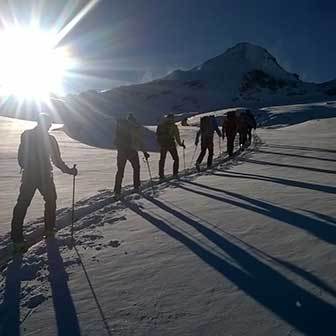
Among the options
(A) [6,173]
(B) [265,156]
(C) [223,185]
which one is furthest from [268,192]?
(A) [6,173]

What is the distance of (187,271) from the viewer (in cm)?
473

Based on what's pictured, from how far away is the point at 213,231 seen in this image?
626cm

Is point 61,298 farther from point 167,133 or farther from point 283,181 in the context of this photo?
point 167,133

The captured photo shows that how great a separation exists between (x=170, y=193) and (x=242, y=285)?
18.6 feet

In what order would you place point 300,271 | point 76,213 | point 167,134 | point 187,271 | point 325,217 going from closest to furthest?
1. point 300,271
2. point 187,271
3. point 325,217
4. point 76,213
5. point 167,134

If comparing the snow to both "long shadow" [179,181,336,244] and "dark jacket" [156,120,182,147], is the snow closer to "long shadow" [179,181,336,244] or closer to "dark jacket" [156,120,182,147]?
"long shadow" [179,181,336,244]

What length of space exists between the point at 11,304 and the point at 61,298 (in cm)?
51

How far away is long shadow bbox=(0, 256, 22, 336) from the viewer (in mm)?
3800

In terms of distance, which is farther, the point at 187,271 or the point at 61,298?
the point at 187,271

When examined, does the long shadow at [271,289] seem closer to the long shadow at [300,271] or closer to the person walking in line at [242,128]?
the long shadow at [300,271]

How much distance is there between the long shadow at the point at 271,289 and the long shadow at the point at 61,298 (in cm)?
164

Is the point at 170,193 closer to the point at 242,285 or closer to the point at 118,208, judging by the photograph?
the point at 118,208

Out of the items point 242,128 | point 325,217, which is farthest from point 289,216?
point 242,128

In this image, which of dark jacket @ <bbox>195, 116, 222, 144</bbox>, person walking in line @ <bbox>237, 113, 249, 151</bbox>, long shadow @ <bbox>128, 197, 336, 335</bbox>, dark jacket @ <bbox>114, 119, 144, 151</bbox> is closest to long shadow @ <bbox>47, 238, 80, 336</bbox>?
long shadow @ <bbox>128, 197, 336, 335</bbox>
